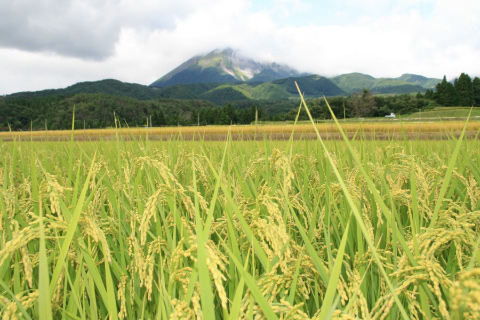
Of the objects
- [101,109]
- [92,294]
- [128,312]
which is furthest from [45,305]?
[101,109]

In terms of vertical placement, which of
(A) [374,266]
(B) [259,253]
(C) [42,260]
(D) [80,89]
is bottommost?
(A) [374,266]

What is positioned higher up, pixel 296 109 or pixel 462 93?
pixel 462 93

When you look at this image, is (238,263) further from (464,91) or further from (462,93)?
(464,91)

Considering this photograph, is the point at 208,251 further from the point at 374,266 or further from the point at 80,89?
the point at 80,89

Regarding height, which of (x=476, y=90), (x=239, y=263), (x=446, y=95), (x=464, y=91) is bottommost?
(x=239, y=263)

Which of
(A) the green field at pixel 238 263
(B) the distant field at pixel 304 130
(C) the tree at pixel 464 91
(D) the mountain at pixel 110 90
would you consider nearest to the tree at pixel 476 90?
(C) the tree at pixel 464 91

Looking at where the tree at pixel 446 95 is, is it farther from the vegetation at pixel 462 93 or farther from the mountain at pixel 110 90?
the mountain at pixel 110 90

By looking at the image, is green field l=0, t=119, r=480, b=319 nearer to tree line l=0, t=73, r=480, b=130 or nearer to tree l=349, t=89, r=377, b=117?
tree line l=0, t=73, r=480, b=130

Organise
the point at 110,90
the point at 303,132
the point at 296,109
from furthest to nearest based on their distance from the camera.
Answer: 1. the point at 110,90
2. the point at 296,109
3. the point at 303,132

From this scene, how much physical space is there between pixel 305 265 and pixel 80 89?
617ft

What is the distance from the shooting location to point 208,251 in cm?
50

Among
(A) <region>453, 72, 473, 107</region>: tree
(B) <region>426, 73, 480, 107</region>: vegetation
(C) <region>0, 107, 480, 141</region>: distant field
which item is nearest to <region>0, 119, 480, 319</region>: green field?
(C) <region>0, 107, 480, 141</region>: distant field

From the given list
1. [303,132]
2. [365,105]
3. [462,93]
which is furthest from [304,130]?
[462,93]

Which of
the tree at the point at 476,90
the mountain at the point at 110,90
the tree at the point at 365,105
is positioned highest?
the mountain at the point at 110,90
